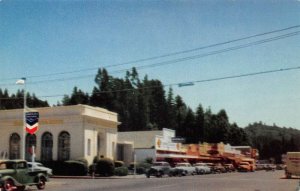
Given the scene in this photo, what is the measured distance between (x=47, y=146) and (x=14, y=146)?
4.96 metres

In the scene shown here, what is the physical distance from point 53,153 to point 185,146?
30459 millimetres

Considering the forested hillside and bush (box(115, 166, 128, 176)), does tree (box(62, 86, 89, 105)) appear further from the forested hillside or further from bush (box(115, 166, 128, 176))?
bush (box(115, 166, 128, 176))

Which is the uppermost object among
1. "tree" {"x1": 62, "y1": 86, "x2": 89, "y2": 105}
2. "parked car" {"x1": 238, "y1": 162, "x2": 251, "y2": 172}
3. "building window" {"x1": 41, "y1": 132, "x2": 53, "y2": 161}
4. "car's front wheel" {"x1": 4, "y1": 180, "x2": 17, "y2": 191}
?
"tree" {"x1": 62, "y1": 86, "x2": 89, "y2": 105}

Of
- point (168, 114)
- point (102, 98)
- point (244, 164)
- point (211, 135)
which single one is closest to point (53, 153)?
point (244, 164)

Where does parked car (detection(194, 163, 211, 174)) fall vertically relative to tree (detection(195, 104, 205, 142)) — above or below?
below

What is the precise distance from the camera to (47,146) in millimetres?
53281

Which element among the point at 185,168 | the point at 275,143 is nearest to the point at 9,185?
the point at 185,168

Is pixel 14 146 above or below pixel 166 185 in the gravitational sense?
above

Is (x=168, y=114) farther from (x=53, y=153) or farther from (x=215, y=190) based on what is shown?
(x=215, y=190)

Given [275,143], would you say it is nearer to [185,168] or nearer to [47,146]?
[185,168]

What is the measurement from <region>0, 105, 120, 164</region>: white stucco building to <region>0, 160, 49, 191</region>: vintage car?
78.6 ft

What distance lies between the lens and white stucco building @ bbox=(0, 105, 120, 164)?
51125mm

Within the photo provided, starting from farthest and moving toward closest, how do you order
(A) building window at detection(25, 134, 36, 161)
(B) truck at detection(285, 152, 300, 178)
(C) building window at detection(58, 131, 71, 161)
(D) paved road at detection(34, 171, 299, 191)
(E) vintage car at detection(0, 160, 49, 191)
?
(A) building window at detection(25, 134, 36, 161) → (C) building window at detection(58, 131, 71, 161) → (B) truck at detection(285, 152, 300, 178) → (D) paved road at detection(34, 171, 299, 191) → (E) vintage car at detection(0, 160, 49, 191)

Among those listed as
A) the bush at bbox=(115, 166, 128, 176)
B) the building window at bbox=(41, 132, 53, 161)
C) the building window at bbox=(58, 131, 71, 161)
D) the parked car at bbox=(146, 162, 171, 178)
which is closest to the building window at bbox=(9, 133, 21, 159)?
the building window at bbox=(41, 132, 53, 161)
